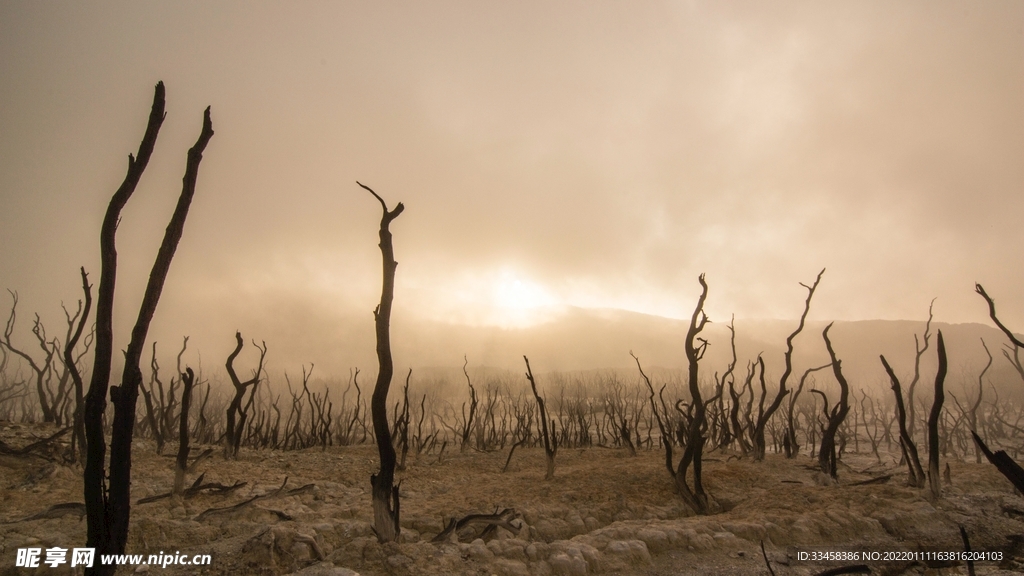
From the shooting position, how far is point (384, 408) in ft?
15.5

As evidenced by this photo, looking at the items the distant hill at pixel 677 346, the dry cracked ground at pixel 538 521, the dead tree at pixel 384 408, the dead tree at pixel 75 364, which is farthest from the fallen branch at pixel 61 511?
the distant hill at pixel 677 346

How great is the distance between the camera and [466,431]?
42.3 feet

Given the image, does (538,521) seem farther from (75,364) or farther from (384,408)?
(75,364)

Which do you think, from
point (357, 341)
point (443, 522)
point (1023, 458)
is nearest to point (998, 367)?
point (1023, 458)

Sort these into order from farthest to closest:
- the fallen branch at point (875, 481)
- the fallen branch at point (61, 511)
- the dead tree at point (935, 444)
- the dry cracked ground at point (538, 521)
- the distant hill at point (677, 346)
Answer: the distant hill at point (677, 346) → the fallen branch at point (875, 481) → the dead tree at point (935, 444) → the fallen branch at point (61, 511) → the dry cracked ground at point (538, 521)

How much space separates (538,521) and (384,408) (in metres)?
2.62

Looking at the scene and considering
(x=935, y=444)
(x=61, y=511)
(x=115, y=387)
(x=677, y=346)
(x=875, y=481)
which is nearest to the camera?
(x=115, y=387)

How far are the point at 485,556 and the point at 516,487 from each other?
11.1 feet

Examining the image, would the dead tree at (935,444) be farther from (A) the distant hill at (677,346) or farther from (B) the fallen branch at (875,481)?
(A) the distant hill at (677,346)

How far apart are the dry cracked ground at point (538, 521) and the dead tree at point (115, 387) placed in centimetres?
134

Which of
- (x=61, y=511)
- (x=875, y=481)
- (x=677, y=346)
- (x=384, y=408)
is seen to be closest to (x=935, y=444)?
(x=875, y=481)

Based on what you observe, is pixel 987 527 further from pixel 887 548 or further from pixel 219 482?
pixel 219 482

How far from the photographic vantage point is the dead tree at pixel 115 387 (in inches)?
123

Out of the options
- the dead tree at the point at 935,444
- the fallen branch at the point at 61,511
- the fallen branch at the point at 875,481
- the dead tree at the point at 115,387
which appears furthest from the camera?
the fallen branch at the point at 875,481
